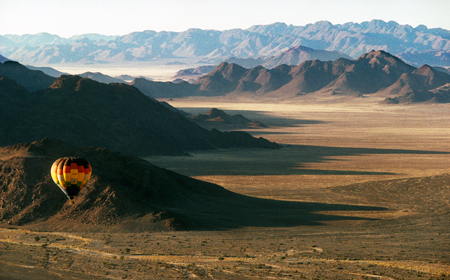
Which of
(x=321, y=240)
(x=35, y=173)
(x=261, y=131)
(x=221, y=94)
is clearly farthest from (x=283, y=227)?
(x=221, y=94)

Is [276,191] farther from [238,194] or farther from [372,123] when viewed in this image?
[372,123]

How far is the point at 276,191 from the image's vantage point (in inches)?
Result: 1558

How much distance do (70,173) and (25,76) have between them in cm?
8145

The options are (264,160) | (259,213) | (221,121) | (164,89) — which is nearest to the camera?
(259,213)

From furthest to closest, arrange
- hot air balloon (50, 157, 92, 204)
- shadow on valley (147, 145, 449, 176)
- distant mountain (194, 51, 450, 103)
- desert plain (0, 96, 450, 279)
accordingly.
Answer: distant mountain (194, 51, 450, 103) → shadow on valley (147, 145, 449, 176) → hot air balloon (50, 157, 92, 204) → desert plain (0, 96, 450, 279)

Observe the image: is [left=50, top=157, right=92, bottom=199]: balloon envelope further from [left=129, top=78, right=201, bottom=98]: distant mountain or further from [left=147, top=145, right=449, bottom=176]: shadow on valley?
[left=129, top=78, right=201, bottom=98]: distant mountain

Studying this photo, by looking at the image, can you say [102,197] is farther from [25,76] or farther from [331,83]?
[331,83]

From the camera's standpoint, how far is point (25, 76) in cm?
9912

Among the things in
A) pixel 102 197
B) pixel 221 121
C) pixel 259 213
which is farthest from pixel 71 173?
pixel 221 121

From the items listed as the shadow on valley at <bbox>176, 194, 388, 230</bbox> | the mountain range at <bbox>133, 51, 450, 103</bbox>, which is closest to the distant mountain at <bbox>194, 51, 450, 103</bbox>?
the mountain range at <bbox>133, 51, 450, 103</bbox>

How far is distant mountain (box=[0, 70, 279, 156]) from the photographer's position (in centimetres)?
5634

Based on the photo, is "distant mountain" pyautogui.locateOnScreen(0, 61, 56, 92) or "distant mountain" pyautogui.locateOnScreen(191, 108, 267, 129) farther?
"distant mountain" pyautogui.locateOnScreen(0, 61, 56, 92)

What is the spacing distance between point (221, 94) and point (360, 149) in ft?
412

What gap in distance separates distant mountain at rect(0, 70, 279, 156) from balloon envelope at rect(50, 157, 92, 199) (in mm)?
31110
